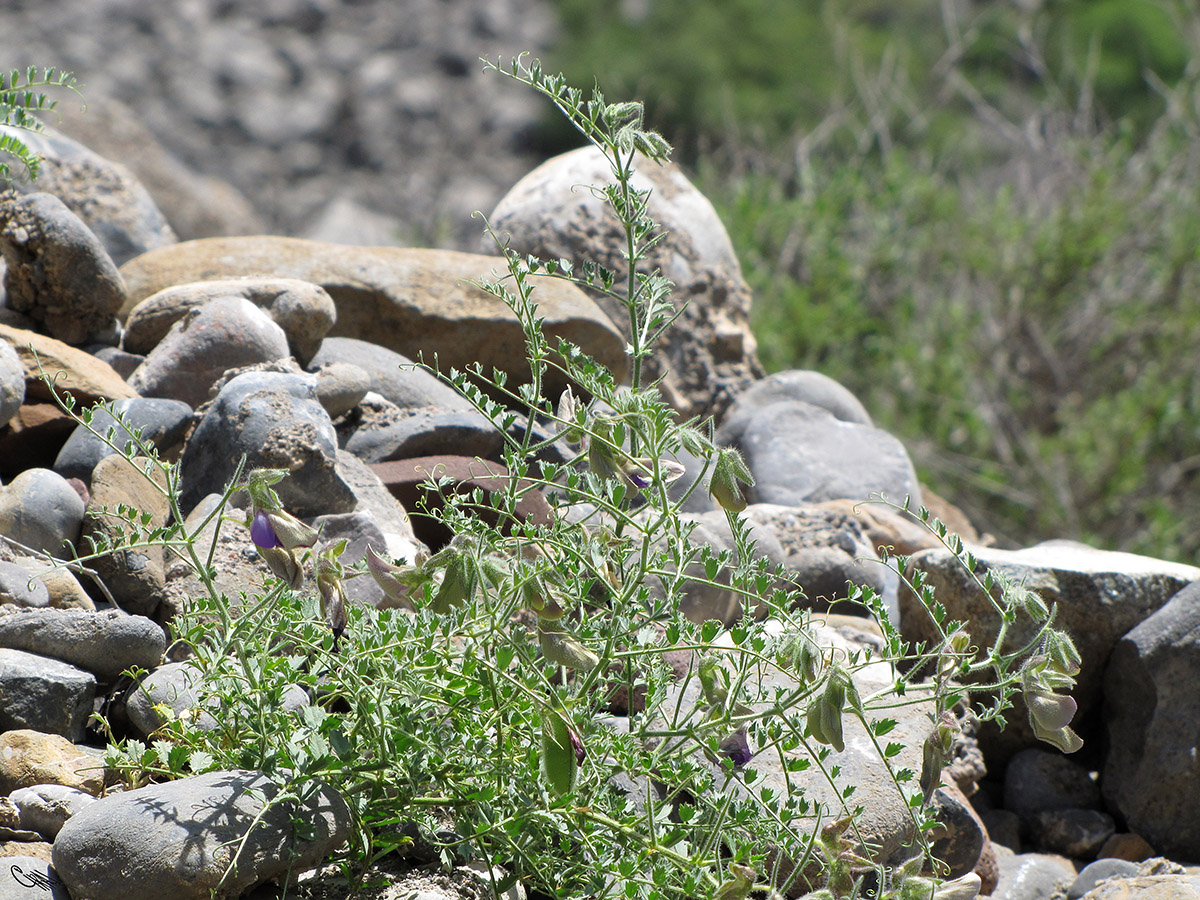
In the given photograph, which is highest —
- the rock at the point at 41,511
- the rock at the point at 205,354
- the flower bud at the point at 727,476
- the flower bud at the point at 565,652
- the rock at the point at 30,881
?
the flower bud at the point at 727,476

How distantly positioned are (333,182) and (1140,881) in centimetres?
1756

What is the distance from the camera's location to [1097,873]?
101 inches

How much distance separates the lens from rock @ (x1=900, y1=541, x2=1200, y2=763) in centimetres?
284

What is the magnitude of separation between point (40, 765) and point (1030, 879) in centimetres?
203

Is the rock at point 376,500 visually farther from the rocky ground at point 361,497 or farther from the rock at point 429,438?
the rock at point 429,438

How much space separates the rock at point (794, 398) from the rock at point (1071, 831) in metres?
1.69

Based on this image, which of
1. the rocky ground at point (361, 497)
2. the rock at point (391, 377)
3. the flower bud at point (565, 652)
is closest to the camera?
the flower bud at point (565, 652)

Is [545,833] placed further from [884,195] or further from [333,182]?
[333,182]

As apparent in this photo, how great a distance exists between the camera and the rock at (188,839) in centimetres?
161

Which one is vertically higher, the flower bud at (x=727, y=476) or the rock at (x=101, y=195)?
the flower bud at (x=727, y=476)

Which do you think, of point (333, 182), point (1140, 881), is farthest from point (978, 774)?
point (333, 182)

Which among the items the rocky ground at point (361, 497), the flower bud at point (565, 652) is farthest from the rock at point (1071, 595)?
the flower bud at point (565, 652)

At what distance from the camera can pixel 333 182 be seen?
18.2 m

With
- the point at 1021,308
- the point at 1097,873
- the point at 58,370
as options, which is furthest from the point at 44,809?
the point at 1021,308
